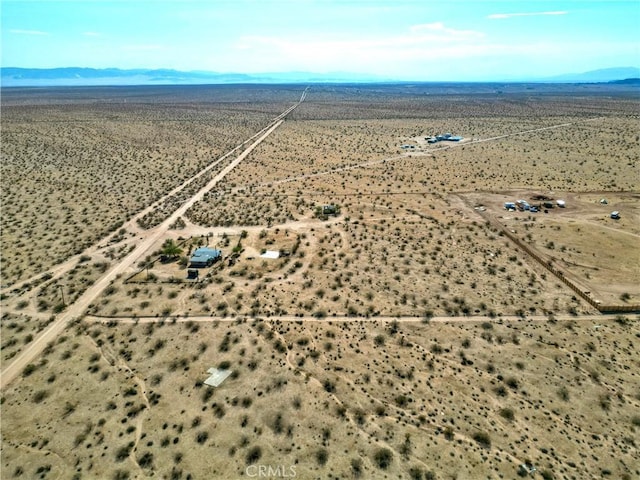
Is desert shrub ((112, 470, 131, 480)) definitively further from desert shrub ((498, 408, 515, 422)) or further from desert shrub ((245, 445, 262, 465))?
desert shrub ((498, 408, 515, 422))

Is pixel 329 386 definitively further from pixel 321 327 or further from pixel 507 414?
pixel 507 414

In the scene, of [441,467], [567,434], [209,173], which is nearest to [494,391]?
[567,434]

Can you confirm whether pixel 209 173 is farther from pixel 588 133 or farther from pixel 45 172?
pixel 588 133

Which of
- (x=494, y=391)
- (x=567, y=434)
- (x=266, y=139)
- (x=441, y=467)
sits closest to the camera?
(x=441, y=467)

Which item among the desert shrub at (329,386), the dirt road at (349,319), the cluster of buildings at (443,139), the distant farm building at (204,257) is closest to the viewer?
the desert shrub at (329,386)

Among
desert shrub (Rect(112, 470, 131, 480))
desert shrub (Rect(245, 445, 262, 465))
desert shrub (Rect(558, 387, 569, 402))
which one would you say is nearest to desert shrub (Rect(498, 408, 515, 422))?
desert shrub (Rect(558, 387, 569, 402))

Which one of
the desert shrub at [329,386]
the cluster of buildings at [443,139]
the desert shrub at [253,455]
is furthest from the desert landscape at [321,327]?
the cluster of buildings at [443,139]

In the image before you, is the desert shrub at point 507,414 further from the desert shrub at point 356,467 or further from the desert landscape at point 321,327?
the desert shrub at point 356,467
